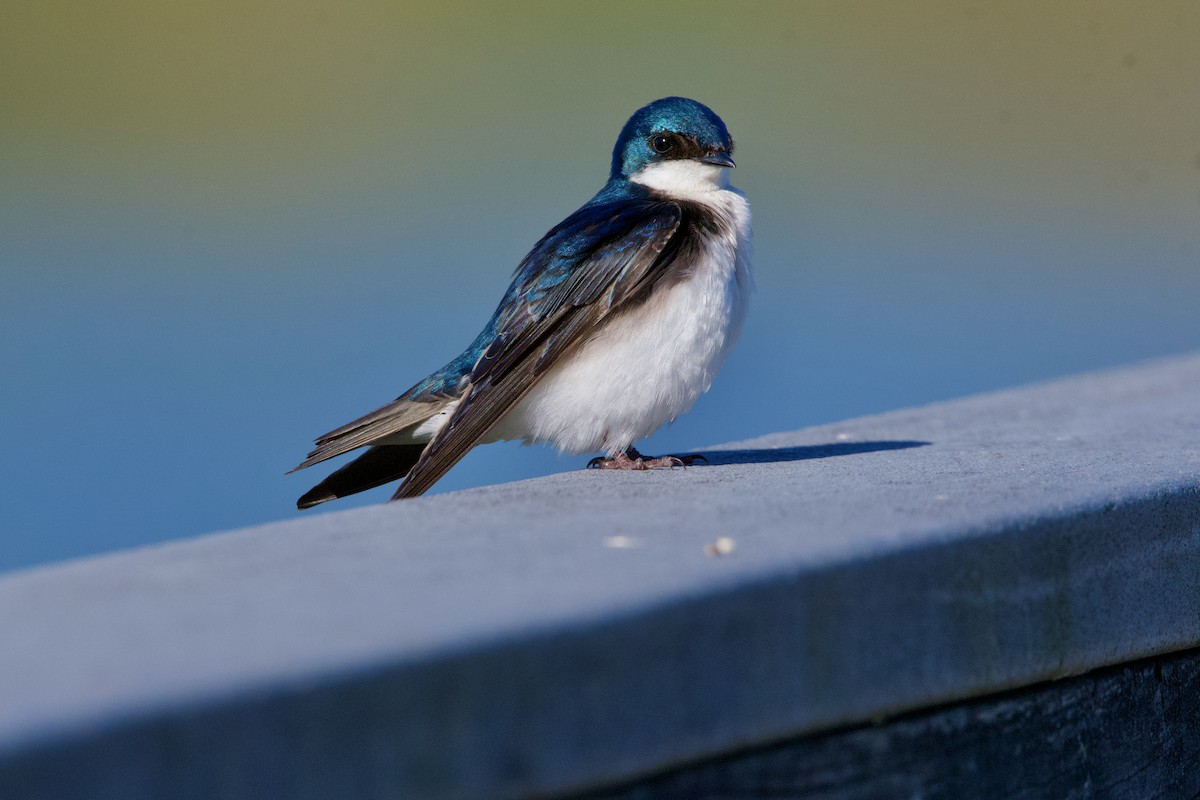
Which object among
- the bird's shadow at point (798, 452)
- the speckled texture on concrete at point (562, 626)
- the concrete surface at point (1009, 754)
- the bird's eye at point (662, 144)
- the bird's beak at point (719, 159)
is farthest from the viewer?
the bird's eye at point (662, 144)

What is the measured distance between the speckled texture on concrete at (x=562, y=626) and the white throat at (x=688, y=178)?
1537 millimetres

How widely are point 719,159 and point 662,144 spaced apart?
193 mm

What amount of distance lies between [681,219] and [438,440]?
0.85 meters

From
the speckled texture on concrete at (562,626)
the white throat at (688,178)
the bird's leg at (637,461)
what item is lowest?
the speckled texture on concrete at (562,626)

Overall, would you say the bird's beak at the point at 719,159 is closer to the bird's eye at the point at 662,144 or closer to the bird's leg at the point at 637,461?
the bird's eye at the point at 662,144

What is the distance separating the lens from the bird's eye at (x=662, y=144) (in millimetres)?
4242

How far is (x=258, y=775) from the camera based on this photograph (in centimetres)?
144

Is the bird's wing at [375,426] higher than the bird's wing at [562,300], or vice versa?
the bird's wing at [562,300]

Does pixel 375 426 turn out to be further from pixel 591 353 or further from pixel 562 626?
pixel 562 626

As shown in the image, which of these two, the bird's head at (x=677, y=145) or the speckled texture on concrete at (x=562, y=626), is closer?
the speckled texture on concrete at (x=562, y=626)

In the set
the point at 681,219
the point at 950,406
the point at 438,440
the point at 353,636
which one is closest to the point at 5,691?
the point at 353,636

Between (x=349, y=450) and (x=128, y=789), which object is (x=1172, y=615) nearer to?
(x=128, y=789)

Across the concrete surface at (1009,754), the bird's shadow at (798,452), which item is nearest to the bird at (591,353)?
the bird's shadow at (798,452)

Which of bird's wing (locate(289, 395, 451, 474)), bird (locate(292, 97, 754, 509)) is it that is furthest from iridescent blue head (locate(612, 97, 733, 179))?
bird's wing (locate(289, 395, 451, 474))
